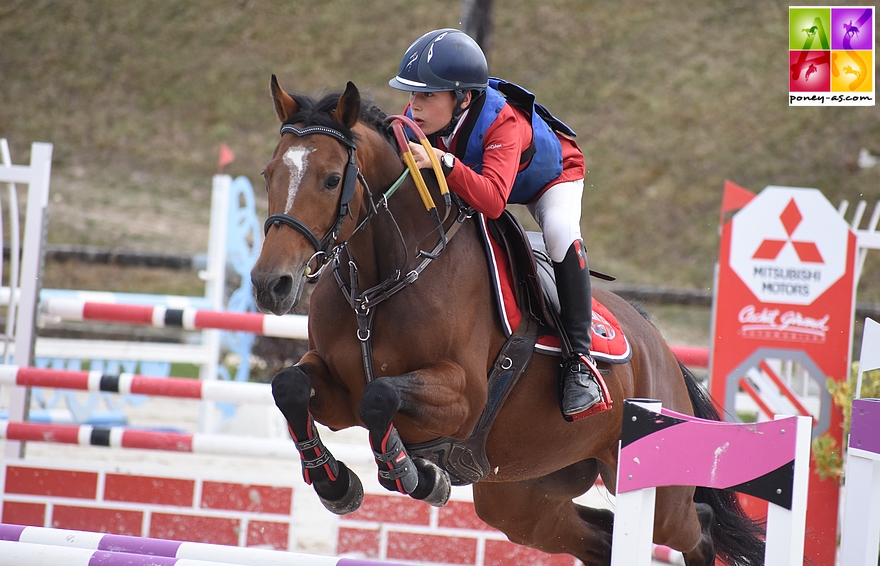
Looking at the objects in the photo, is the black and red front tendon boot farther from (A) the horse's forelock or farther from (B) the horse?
(A) the horse's forelock

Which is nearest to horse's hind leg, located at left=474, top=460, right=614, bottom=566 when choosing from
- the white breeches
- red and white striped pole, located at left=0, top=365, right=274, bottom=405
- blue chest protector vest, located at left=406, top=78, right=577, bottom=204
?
the white breeches

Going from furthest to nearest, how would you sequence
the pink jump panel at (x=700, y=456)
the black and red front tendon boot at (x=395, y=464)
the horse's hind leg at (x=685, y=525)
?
the horse's hind leg at (x=685, y=525), the black and red front tendon boot at (x=395, y=464), the pink jump panel at (x=700, y=456)

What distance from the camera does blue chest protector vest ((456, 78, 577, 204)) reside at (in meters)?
2.52

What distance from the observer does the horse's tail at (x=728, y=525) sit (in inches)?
132

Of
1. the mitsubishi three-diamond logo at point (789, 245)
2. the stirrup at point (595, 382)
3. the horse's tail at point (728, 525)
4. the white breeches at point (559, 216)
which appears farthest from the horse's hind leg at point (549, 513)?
the mitsubishi three-diamond logo at point (789, 245)

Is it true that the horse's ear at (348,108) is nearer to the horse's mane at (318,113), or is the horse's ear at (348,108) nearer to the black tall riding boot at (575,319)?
the horse's mane at (318,113)

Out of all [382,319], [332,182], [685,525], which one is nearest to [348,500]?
[382,319]

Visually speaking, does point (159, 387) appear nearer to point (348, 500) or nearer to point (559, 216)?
point (348, 500)

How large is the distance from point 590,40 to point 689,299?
1033 centimetres

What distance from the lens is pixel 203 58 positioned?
19516 mm

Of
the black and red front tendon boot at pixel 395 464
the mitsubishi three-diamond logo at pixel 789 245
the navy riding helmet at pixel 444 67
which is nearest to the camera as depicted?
the black and red front tendon boot at pixel 395 464

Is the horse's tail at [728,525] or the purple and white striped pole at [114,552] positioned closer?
the purple and white striped pole at [114,552]

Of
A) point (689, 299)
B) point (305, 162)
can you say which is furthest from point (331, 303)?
point (689, 299)

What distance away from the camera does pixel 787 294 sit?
4.31 m
